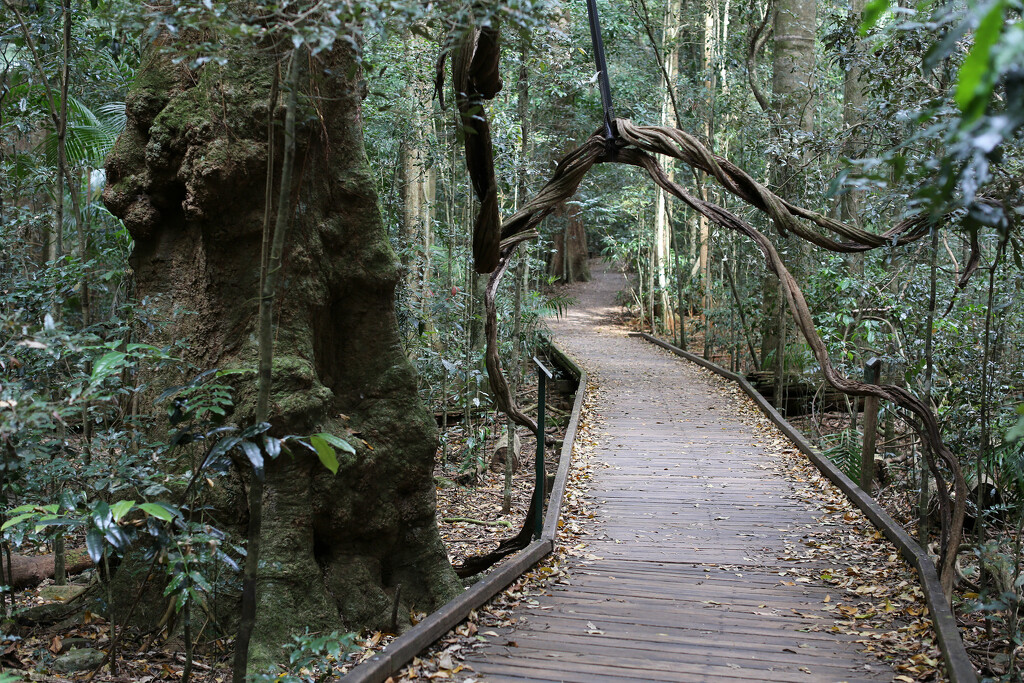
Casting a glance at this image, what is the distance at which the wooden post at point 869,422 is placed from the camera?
5980mm

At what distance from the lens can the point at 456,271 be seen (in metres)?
12.4

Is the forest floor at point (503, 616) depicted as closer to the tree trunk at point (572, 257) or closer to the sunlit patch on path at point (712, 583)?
the sunlit patch on path at point (712, 583)

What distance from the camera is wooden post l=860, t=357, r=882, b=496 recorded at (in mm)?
5980

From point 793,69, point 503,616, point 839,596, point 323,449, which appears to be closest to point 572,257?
point 793,69

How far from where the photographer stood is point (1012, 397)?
5.66m

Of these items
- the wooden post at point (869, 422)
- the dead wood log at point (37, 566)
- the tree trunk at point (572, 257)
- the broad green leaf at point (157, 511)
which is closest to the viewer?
the broad green leaf at point (157, 511)

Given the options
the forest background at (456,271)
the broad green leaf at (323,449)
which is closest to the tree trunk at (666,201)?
the forest background at (456,271)

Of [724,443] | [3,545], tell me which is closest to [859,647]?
[3,545]

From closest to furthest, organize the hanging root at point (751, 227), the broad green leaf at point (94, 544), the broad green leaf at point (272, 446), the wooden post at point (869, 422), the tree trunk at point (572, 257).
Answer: the broad green leaf at point (94, 544), the broad green leaf at point (272, 446), the hanging root at point (751, 227), the wooden post at point (869, 422), the tree trunk at point (572, 257)

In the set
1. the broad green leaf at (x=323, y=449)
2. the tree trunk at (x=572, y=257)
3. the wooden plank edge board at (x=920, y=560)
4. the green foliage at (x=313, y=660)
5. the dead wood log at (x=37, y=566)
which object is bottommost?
the dead wood log at (x=37, y=566)

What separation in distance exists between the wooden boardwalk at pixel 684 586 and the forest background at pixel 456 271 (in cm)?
100

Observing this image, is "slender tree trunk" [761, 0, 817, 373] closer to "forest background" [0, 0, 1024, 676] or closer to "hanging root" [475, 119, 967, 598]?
"forest background" [0, 0, 1024, 676]

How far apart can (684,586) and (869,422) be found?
94.6 inches

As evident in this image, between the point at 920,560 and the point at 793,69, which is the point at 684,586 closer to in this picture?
the point at 920,560
